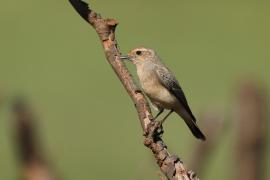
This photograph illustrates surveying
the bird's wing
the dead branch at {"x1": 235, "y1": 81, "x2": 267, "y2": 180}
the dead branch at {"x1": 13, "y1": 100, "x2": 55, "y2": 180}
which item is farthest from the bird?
the dead branch at {"x1": 13, "y1": 100, "x2": 55, "y2": 180}

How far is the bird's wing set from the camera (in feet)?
28.1

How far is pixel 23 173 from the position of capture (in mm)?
5836

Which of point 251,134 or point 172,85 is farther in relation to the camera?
point 172,85

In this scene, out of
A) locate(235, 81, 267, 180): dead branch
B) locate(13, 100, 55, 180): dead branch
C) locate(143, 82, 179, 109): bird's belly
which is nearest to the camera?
locate(13, 100, 55, 180): dead branch

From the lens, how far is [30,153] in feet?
19.0

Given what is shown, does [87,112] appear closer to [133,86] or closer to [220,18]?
[220,18]

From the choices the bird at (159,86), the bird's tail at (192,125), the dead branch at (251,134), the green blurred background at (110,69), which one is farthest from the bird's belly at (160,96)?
the green blurred background at (110,69)

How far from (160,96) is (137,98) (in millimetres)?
3669

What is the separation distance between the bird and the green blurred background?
18.1 ft

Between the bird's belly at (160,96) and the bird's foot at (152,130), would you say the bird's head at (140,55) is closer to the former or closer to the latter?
the bird's belly at (160,96)

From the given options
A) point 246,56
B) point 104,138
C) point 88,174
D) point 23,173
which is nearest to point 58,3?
point 246,56

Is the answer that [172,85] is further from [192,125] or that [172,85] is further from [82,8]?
[82,8]

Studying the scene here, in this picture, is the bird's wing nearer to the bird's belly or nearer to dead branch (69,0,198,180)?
the bird's belly

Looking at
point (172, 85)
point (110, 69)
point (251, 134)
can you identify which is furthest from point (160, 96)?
point (110, 69)
